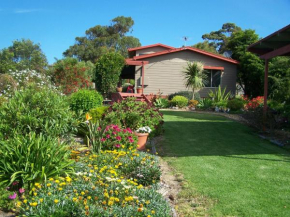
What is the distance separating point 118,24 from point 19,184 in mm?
53949

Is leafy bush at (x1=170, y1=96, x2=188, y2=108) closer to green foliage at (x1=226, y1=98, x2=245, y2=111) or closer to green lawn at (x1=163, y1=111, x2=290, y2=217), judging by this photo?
green foliage at (x1=226, y1=98, x2=245, y2=111)

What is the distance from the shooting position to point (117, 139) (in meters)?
6.38

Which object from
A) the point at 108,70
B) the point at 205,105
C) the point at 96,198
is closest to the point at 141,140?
the point at 96,198

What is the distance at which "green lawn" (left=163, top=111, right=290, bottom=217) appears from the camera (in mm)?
4070

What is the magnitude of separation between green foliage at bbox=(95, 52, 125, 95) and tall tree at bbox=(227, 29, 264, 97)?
926 centimetres

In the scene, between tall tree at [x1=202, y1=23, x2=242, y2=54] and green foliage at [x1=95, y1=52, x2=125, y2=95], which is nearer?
green foliage at [x1=95, y1=52, x2=125, y2=95]

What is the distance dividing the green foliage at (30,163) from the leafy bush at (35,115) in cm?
125

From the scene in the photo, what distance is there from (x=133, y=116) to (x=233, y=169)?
10.9 feet

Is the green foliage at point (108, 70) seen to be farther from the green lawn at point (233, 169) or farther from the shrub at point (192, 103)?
the green lawn at point (233, 169)

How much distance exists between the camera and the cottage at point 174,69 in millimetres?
21125

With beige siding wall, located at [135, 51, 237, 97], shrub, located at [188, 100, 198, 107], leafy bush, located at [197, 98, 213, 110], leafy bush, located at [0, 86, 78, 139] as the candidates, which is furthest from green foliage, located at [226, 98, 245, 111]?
leafy bush, located at [0, 86, 78, 139]

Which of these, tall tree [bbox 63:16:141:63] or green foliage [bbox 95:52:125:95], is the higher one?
tall tree [bbox 63:16:141:63]

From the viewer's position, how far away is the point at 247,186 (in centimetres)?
477

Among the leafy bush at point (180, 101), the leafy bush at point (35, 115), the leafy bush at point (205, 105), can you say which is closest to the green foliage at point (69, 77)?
the leafy bush at point (180, 101)
